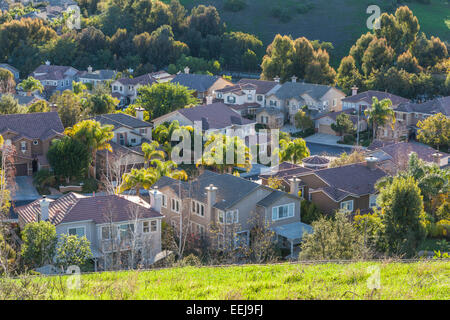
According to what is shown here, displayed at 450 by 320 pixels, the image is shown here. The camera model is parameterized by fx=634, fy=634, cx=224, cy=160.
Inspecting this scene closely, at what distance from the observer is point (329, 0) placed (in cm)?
13938

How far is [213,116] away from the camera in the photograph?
5938 centimetres

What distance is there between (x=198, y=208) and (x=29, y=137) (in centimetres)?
1939

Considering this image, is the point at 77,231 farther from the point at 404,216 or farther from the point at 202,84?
the point at 202,84

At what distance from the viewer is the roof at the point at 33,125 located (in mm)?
47931

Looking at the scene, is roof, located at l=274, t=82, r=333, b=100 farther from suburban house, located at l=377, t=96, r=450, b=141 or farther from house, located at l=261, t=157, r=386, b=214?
house, located at l=261, t=157, r=386, b=214

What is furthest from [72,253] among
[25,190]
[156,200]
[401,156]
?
[401,156]

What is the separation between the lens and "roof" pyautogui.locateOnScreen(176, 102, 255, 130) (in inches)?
2276

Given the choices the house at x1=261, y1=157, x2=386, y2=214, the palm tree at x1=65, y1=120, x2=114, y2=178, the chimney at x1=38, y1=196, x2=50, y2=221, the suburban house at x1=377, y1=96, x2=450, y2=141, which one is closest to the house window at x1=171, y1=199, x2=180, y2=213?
the house at x1=261, y1=157, x2=386, y2=214

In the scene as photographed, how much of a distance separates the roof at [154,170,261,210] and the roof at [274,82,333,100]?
3718cm

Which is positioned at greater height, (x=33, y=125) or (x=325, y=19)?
(x=325, y=19)
